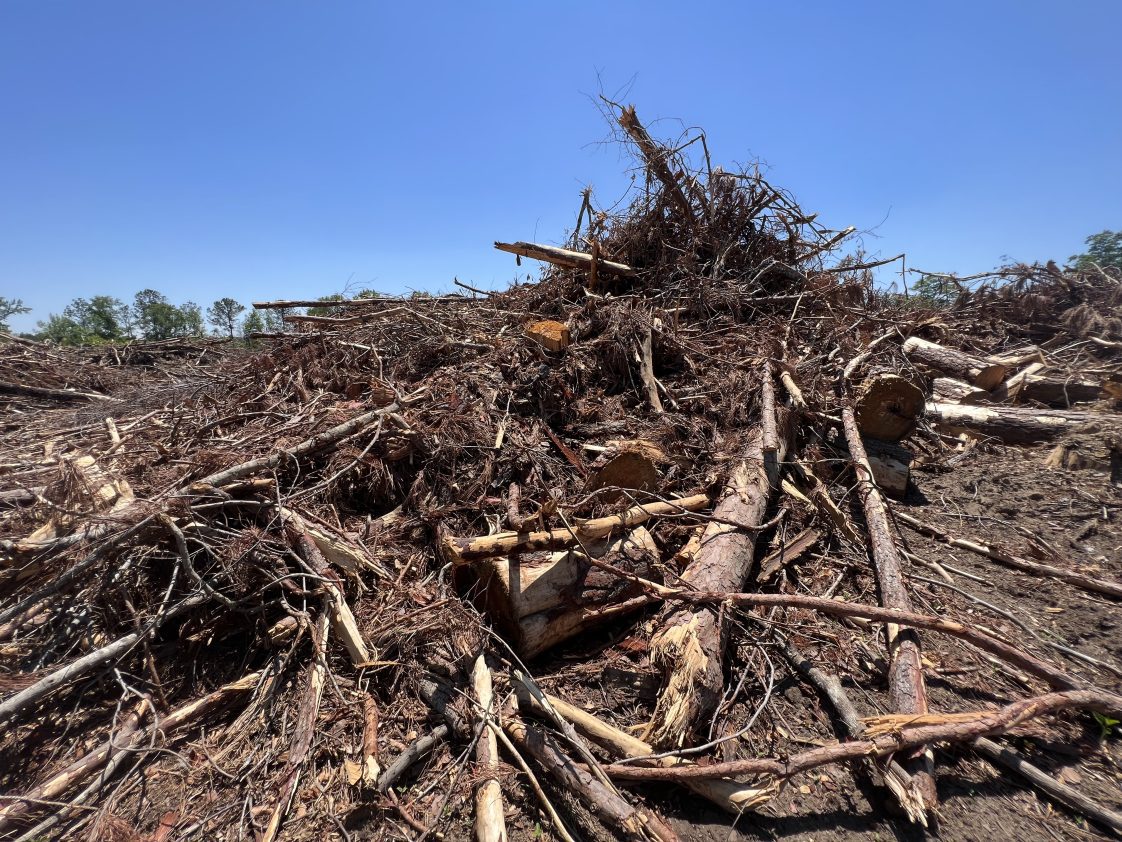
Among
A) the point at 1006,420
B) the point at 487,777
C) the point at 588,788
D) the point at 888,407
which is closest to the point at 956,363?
the point at 1006,420

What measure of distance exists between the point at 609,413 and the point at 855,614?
272 centimetres

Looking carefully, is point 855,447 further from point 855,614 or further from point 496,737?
point 496,737

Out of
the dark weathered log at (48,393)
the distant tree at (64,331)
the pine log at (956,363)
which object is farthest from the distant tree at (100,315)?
the pine log at (956,363)

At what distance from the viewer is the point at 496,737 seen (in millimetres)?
2527

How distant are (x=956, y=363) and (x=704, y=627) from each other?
5.71 metres

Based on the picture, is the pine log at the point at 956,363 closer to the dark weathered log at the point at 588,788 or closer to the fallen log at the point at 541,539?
the fallen log at the point at 541,539

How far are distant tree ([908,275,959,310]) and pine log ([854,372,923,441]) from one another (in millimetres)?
4509

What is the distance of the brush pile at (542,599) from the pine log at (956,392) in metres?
0.33

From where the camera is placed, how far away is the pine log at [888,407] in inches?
175

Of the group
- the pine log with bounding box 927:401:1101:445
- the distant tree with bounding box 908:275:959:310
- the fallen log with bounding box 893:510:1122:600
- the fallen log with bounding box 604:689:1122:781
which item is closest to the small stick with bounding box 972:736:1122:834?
the fallen log with bounding box 604:689:1122:781

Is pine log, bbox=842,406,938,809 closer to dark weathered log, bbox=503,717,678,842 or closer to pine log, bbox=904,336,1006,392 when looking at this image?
dark weathered log, bbox=503,717,678,842

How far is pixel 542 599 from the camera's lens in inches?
114

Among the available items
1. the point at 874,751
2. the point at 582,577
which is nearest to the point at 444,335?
the point at 582,577

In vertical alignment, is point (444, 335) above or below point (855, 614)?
Result: above
